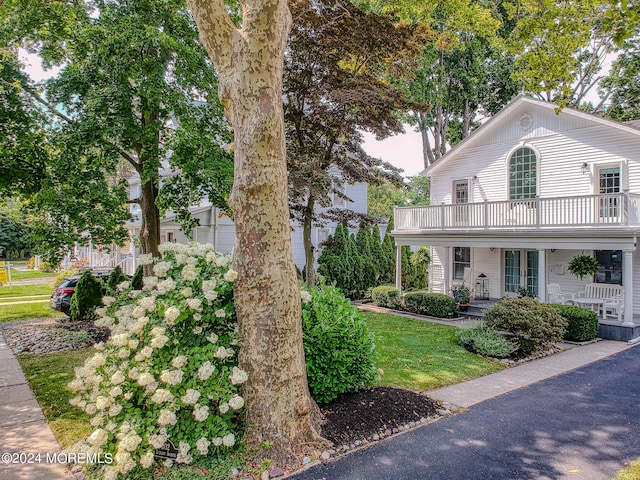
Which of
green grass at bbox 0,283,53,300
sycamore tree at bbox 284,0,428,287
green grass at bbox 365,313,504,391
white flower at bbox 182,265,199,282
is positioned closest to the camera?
white flower at bbox 182,265,199,282

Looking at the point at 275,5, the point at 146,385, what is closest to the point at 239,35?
the point at 275,5

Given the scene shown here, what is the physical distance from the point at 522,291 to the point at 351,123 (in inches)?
306

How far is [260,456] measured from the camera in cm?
393

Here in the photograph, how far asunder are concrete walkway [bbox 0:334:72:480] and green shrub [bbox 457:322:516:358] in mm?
7482

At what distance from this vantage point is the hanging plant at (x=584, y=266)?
12.0m

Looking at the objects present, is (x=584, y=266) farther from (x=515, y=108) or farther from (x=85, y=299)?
(x=85, y=299)

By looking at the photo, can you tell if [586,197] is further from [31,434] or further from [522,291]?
[31,434]

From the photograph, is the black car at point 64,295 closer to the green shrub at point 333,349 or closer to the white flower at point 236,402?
the green shrub at point 333,349

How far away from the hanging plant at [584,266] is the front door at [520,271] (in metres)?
1.69

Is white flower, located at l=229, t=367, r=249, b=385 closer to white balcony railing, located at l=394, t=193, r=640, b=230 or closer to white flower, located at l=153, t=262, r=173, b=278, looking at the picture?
white flower, located at l=153, t=262, r=173, b=278

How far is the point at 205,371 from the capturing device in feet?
12.5

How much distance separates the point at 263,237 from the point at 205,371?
1.42m

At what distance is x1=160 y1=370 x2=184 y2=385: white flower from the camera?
144 inches

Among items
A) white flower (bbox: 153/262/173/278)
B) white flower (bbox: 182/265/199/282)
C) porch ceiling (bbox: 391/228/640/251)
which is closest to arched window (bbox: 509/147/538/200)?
porch ceiling (bbox: 391/228/640/251)
